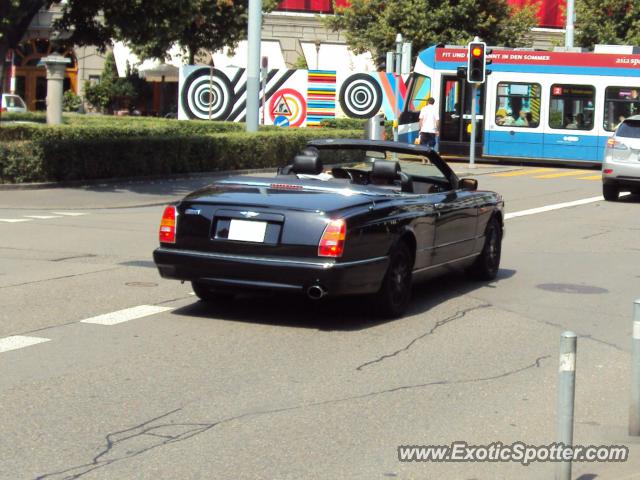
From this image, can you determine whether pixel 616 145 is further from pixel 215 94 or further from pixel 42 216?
pixel 215 94

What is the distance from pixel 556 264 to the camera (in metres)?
13.6

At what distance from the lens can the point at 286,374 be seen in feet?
25.0

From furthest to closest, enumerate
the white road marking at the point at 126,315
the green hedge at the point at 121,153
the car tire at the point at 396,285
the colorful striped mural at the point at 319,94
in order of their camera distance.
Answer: the colorful striped mural at the point at 319,94
the green hedge at the point at 121,153
the car tire at the point at 396,285
the white road marking at the point at 126,315

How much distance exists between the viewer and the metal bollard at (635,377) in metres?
5.82

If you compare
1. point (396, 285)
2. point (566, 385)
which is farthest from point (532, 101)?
point (566, 385)

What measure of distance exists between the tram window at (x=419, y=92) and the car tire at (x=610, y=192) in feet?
41.1

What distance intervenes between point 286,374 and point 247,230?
5.81 feet

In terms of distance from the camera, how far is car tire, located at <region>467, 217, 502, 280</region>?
469 inches

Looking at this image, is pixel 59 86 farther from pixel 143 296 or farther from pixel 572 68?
pixel 143 296

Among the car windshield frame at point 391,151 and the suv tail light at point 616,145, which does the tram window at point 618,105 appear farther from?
the car windshield frame at point 391,151

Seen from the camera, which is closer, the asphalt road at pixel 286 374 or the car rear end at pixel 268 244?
the asphalt road at pixel 286 374

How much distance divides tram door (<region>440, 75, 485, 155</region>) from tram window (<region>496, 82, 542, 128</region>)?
627 mm

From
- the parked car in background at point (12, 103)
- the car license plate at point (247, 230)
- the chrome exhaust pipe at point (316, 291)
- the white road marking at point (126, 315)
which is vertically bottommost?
the white road marking at point (126, 315)

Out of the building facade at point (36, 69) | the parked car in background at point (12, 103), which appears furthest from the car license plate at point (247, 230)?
the building facade at point (36, 69)
